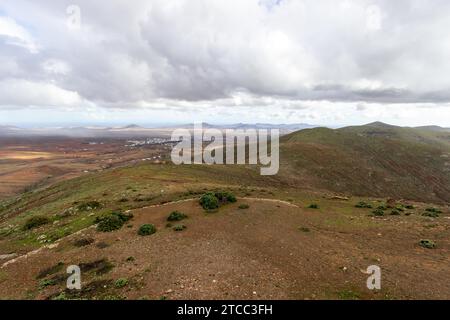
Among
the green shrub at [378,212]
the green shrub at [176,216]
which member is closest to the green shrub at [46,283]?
the green shrub at [176,216]

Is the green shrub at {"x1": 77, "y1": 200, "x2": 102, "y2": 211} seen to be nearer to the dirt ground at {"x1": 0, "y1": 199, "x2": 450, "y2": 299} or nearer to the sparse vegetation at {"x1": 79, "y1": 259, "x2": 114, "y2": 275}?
the dirt ground at {"x1": 0, "y1": 199, "x2": 450, "y2": 299}

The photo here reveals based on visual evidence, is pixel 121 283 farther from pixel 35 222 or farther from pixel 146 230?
pixel 35 222

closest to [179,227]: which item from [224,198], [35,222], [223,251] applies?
[223,251]

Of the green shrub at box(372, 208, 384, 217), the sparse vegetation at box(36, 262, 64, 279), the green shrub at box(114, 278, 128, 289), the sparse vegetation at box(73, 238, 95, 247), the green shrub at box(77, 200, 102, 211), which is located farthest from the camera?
the green shrub at box(77, 200, 102, 211)

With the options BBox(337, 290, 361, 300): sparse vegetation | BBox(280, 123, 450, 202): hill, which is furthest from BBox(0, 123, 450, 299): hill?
BBox(280, 123, 450, 202): hill
